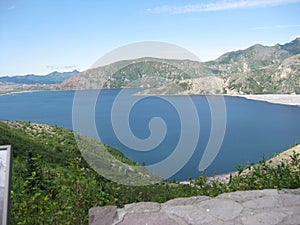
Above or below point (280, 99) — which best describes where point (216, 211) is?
above

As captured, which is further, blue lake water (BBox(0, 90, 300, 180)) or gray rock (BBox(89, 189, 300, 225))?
blue lake water (BBox(0, 90, 300, 180))

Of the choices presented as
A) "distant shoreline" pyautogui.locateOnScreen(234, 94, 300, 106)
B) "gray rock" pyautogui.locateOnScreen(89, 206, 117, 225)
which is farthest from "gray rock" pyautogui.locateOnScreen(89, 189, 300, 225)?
"distant shoreline" pyautogui.locateOnScreen(234, 94, 300, 106)

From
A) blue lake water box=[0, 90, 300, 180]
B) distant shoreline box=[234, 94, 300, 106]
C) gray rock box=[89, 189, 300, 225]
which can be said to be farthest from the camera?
distant shoreline box=[234, 94, 300, 106]

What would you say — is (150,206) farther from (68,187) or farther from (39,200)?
(39,200)

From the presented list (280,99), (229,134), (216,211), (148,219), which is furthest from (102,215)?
(280,99)

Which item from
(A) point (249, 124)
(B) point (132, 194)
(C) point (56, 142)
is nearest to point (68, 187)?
(B) point (132, 194)

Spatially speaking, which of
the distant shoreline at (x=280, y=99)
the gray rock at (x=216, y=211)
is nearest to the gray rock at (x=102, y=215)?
the gray rock at (x=216, y=211)

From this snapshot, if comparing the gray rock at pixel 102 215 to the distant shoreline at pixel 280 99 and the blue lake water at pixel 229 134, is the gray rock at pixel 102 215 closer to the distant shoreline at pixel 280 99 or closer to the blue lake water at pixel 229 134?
the blue lake water at pixel 229 134

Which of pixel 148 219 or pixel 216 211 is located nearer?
pixel 148 219

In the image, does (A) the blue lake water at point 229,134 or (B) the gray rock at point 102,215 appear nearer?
(B) the gray rock at point 102,215

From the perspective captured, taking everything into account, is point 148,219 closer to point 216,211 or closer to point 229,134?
point 216,211

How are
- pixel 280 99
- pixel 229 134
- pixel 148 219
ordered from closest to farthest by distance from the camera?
pixel 148 219
pixel 229 134
pixel 280 99

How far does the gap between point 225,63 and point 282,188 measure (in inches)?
7827

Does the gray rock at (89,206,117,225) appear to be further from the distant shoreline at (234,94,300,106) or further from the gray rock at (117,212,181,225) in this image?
the distant shoreline at (234,94,300,106)
